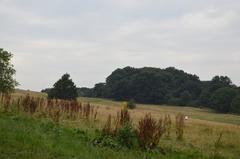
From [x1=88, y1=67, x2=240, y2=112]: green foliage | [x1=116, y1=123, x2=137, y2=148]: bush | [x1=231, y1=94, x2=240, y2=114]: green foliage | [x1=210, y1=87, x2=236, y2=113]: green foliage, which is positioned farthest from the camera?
[x1=88, y1=67, x2=240, y2=112]: green foliage

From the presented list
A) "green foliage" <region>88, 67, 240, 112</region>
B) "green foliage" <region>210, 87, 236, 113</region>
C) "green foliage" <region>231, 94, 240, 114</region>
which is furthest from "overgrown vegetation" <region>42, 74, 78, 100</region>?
"green foliage" <region>88, 67, 240, 112</region>

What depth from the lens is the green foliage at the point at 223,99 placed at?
104m

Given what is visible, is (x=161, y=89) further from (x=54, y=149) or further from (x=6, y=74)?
(x=54, y=149)

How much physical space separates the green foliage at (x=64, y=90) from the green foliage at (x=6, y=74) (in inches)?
708

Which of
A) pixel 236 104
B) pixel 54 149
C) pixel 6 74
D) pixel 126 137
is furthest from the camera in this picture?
pixel 236 104

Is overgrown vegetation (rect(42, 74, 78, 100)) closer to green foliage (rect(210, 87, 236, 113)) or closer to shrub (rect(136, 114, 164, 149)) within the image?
green foliage (rect(210, 87, 236, 113))

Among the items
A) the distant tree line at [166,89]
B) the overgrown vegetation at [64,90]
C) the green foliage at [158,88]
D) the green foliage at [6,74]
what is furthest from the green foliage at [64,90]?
the green foliage at [158,88]

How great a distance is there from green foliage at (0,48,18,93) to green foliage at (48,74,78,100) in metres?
18.0

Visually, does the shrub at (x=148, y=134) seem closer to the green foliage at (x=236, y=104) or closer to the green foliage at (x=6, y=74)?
the green foliage at (x=6, y=74)

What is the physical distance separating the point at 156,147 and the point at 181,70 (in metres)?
130

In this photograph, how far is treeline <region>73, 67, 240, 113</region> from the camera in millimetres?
118562

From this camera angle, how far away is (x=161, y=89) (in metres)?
124

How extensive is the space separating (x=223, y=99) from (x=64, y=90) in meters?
48.7

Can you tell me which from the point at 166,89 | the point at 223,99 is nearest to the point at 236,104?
the point at 223,99
